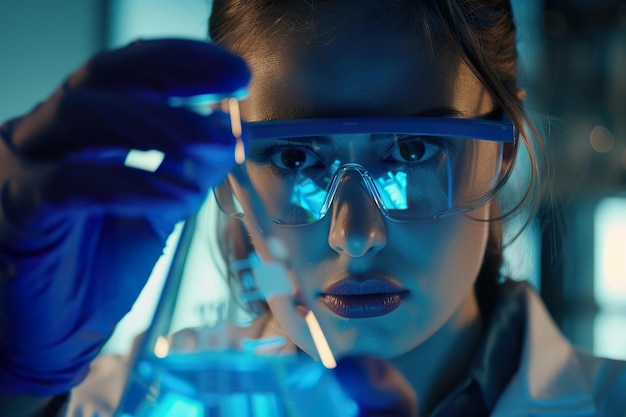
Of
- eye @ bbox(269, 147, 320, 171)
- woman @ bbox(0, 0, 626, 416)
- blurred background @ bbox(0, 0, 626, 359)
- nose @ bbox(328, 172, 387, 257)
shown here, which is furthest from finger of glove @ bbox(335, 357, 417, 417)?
blurred background @ bbox(0, 0, 626, 359)

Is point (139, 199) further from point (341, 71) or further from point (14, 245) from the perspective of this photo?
point (341, 71)

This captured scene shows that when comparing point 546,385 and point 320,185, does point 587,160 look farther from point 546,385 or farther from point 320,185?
point 320,185

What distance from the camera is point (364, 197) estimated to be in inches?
30.1

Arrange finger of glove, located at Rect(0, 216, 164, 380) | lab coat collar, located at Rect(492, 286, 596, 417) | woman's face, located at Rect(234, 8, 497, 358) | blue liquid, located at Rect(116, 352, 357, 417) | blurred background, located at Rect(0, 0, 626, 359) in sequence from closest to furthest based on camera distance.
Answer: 1. blue liquid, located at Rect(116, 352, 357, 417)
2. finger of glove, located at Rect(0, 216, 164, 380)
3. woman's face, located at Rect(234, 8, 497, 358)
4. lab coat collar, located at Rect(492, 286, 596, 417)
5. blurred background, located at Rect(0, 0, 626, 359)

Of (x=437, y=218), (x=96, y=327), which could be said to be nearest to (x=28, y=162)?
(x=96, y=327)

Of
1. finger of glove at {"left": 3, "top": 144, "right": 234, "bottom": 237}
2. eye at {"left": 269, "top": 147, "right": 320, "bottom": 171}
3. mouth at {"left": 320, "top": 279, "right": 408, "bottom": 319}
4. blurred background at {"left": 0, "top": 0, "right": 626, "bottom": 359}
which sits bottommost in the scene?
blurred background at {"left": 0, "top": 0, "right": 626, "bottom": 359}

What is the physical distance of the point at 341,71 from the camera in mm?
789

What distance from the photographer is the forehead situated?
786 millimetres

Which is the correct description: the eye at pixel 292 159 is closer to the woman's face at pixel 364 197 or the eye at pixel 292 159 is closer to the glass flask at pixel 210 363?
the woman's face at pixel 364 197

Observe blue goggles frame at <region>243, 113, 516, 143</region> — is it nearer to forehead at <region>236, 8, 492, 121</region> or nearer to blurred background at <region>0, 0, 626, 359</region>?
forehead at <region>236, 8, 492, 121</region>

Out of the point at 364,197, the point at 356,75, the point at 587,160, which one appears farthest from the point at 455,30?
the point at 587,160

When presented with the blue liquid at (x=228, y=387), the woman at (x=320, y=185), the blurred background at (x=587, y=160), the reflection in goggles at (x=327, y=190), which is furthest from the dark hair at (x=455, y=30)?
the blurred background at (x=587, y=160)

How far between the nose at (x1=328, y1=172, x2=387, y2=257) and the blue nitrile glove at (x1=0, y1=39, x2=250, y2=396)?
0.63ft

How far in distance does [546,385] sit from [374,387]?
1.46 ft
